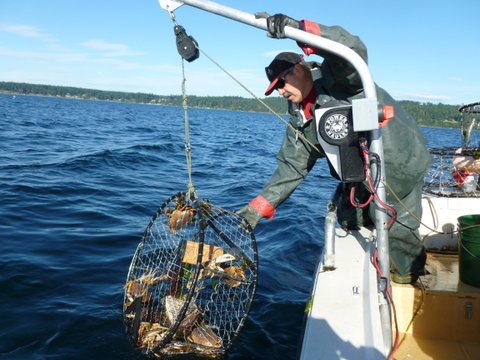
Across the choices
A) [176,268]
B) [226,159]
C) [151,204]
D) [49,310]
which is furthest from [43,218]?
[226,159]

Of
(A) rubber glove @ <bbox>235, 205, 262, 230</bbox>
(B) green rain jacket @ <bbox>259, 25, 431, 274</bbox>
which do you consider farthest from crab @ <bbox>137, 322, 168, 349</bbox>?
(B) green rain jacket @ <bbox>259, 25, 431, 274</bbox>

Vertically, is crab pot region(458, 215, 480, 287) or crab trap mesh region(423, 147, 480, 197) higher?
crab trap mesh region(423, 147, 480, 197)

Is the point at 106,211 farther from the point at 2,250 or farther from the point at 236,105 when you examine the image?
the point at 236,105

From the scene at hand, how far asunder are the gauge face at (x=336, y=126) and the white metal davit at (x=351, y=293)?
16cm

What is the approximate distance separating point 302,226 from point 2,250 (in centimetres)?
526

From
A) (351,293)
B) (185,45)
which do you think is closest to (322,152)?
(351,293)

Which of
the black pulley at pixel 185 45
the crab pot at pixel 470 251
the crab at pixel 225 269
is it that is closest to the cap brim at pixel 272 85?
the black pulley at pixel 185 45

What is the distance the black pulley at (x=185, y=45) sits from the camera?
309cm

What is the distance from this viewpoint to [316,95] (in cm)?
357

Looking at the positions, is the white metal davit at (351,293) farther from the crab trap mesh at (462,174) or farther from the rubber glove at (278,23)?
the crab trap mesh at (462,174)

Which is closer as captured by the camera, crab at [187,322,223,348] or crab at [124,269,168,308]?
crab at [187,322,223,348]

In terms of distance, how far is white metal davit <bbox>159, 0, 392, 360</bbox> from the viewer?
8.21 ft

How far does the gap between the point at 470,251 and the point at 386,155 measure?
1.54m

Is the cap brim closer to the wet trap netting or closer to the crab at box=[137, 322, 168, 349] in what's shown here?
the wet trap netting
